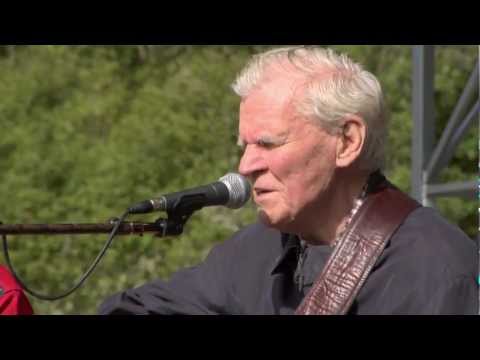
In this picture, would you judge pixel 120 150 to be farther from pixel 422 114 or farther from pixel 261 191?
pixel 261 191

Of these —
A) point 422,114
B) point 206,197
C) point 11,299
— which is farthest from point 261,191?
point 422,114

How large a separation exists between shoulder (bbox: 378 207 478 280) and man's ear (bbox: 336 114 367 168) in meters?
0.21

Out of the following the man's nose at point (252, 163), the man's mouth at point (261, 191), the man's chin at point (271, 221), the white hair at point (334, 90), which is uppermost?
the white hair at point (334, 90)

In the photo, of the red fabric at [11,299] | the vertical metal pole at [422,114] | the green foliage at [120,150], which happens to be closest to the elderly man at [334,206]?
the red fabric at [11,299]

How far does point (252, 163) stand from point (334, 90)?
0.92ft

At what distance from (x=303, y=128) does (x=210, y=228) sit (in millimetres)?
5184

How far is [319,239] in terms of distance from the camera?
260cm

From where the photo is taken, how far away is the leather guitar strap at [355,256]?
2.38 meters

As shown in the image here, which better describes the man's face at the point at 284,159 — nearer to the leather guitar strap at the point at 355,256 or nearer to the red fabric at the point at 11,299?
the leather guitar strap at the point at 355,256

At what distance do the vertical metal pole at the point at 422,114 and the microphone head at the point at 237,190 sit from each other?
8.22 ft
